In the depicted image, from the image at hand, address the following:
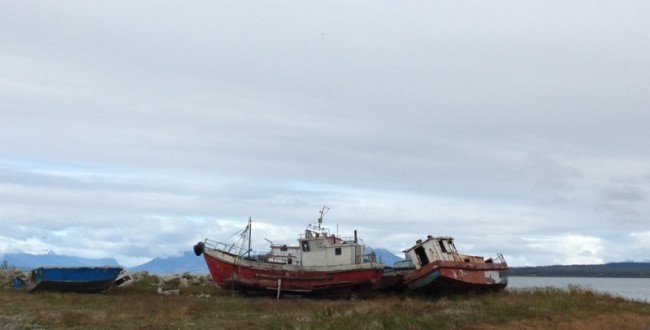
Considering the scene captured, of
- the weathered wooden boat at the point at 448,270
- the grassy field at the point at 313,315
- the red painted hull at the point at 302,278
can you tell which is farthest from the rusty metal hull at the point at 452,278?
the grassy field at the point at 313,315

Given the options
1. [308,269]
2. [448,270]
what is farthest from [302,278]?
[448,270]

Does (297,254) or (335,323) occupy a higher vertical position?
(297,254)

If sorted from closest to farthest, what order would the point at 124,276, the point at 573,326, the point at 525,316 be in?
the point at 573,326 < the point at 525,316 < the point at 124,276

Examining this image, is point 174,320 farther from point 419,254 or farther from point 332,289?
point 419,254

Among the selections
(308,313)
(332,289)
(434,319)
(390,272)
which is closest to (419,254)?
(390,272)

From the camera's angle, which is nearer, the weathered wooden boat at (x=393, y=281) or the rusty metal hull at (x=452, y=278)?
the rusty metal hull at (x=452, y=278)

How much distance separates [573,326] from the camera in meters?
17.8

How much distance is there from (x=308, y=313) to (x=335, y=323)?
14.4ft

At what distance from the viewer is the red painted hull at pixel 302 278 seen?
33.8 meters

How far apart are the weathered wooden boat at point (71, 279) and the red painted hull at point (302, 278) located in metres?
6.41

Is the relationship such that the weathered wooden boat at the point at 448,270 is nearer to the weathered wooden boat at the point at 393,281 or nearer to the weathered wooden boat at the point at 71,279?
the weathered wooden boat at the point at 393,281

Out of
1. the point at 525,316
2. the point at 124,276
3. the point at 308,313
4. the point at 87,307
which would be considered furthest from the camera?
the point at 124,276

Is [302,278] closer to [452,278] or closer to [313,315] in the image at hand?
[452,278]

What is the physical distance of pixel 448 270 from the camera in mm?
31781
